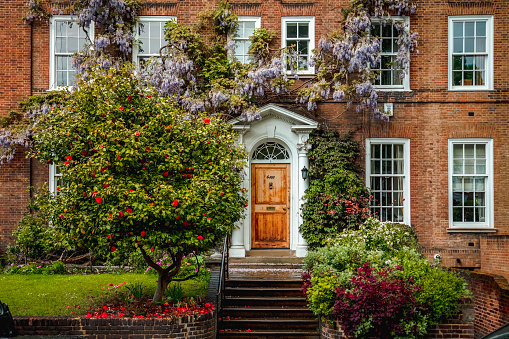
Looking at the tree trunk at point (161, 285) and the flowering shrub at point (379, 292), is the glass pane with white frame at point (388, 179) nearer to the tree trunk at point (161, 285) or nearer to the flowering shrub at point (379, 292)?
the flowering shrub at point (379, 292)

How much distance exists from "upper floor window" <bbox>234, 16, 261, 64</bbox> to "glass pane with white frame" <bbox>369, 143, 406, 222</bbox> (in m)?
4.62

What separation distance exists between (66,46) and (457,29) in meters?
11.6

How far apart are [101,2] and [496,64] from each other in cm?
1149

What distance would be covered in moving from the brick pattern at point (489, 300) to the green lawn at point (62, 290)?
6.32 meters

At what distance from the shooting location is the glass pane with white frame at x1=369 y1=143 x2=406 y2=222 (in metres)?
13.7

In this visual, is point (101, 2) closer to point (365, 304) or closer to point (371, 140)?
point (371, 140)

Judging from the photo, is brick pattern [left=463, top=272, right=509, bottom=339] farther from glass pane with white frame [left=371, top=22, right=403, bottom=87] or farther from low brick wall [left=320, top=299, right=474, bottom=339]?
glass pane with white frame [left=371, top=22, right=403, bottom=87]

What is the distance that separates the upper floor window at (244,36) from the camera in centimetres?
1381

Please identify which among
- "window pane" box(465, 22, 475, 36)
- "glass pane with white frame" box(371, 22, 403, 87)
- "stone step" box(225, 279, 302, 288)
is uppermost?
"window pane" box(465, 22, 475, 36)

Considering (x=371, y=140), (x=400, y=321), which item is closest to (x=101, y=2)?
(x=371, y=140)

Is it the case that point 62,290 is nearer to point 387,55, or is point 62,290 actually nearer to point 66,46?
point 66,46

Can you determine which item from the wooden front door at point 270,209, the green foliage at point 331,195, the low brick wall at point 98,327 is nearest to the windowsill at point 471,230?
the green foliage at point 331,195

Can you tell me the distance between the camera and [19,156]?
13602mm

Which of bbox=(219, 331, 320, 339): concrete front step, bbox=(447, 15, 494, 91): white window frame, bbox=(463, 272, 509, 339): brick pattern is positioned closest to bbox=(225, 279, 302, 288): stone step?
bbox=(219, 331, 320, 339): concrete front step
